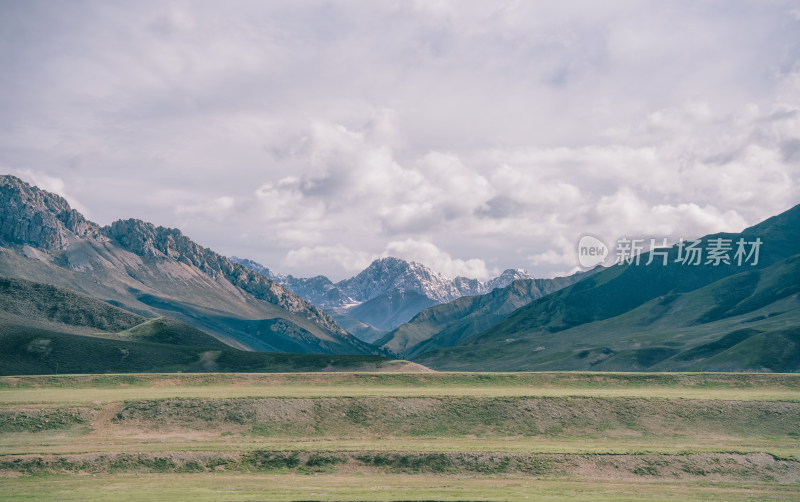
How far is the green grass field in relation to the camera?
49031mm

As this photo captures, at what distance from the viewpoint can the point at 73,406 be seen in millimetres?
69000

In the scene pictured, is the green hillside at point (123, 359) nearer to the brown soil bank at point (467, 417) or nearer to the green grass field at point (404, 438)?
the green grass field at point (404, 438)

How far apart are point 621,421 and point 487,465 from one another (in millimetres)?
22981

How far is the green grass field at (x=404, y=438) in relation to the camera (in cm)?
4903

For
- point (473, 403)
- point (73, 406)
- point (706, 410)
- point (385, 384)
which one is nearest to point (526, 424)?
point (473, 403)

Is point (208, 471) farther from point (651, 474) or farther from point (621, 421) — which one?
point (621, 421)

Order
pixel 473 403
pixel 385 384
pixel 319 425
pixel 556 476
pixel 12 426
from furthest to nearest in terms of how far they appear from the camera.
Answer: pixel 385 384, pixel 473 403, pixel 319 425, pixel 12 426, pixel 556 476

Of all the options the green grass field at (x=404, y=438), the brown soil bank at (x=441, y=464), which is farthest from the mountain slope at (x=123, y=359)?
the brown soil bank at (x=441, y=464)

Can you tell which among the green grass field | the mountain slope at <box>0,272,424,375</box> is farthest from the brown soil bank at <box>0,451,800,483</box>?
the mountain slope at <box>0,272,424,375</box>

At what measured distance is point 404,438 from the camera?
6538 cm

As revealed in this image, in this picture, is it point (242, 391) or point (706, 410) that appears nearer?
point (706, 410)

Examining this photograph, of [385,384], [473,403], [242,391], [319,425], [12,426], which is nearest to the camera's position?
[12,426]

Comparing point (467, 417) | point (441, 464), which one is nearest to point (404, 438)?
point (467, 417)

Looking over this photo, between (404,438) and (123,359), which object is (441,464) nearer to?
(404,438)
